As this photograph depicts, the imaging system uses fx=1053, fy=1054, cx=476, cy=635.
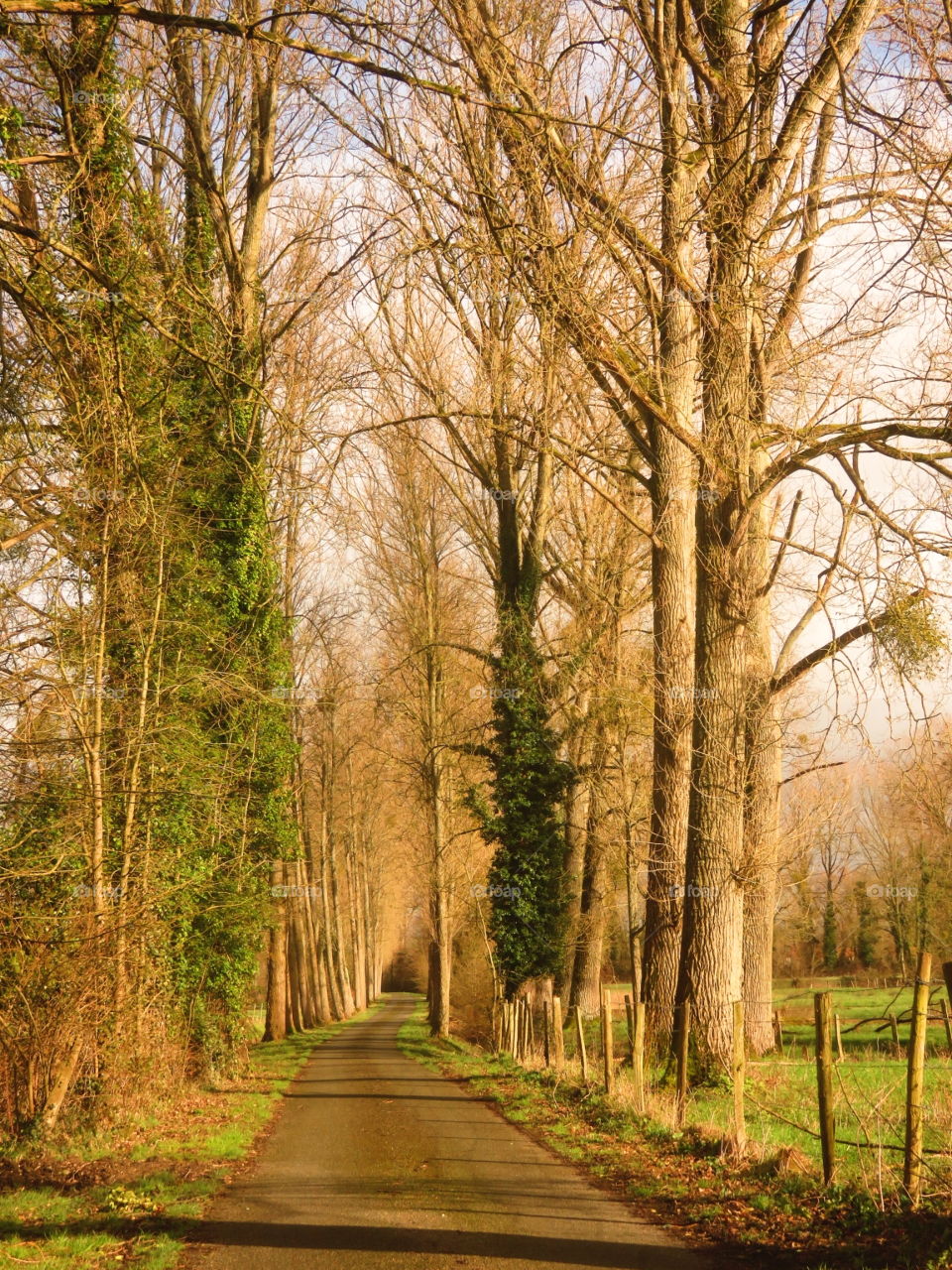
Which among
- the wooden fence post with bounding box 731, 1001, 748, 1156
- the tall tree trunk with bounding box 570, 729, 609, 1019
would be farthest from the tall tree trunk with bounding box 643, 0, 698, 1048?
the tall tree trunk with bounding box 570, 729, 609, 1019

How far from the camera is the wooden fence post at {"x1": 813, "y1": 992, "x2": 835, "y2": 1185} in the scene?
7.36 metres

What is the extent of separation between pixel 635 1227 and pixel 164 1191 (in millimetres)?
3920

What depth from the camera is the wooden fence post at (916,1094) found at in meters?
6.44

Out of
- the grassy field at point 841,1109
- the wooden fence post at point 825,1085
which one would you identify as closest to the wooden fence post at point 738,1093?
the grassy field at point 841,1109

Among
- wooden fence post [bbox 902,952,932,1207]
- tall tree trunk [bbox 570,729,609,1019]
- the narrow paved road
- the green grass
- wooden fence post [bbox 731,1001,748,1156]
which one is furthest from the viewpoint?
tall tree trunk [bbox 570,729,609,1019]

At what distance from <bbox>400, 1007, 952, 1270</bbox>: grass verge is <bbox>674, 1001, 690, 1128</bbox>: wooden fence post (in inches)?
13.9

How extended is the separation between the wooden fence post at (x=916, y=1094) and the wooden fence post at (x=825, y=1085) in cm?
81

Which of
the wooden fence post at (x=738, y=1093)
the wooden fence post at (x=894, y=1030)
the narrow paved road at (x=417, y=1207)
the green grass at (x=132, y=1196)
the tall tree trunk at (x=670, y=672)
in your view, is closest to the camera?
the narrow paved road at (x=417, y=1207)

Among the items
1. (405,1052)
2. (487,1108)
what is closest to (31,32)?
(487,1108)

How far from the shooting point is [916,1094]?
6.52 metres

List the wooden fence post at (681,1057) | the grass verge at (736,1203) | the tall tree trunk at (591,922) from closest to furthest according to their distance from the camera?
1. the grass verge at (736,1203)
2. the wooden fence post at (681,1057)
3. the tall tree trunk at (591,922)

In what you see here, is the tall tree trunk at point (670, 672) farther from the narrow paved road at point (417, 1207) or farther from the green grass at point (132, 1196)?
the green grass at point (132, 1196)

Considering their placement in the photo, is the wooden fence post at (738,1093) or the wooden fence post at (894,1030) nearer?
the wooden fence post at (738,1093)

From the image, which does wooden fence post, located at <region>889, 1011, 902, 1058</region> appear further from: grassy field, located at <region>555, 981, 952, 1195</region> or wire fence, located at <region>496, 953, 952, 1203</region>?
grassy field, located at <region>555, 981, 952, 1195</region>
